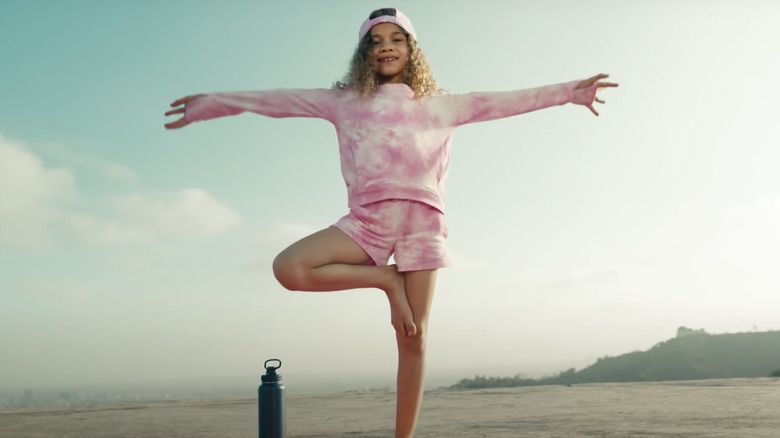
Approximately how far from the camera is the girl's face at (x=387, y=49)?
353 cm

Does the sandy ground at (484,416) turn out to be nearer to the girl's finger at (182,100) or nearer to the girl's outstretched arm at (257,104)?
the girl's outstretched arm at (257,104)

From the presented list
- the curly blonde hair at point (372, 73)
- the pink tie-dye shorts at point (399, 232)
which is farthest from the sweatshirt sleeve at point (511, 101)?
the pink tie-dye shorts at point (399, 232)

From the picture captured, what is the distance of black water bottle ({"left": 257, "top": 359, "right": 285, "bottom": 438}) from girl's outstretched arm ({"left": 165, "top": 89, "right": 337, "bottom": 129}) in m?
1.23

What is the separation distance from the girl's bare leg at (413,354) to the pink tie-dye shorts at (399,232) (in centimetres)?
8

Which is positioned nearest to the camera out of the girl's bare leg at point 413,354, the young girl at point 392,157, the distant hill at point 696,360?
the young girl at point 392,157

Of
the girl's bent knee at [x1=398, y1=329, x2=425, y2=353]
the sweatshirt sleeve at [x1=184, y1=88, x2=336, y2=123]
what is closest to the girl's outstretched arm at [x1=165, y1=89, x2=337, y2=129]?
the sweatshirt sleeve at [x1=184, y1=88, x2=336, y2=123]

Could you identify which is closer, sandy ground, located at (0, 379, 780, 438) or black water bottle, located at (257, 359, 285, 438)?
black water bottle, located at (257, 359, 285, 438)

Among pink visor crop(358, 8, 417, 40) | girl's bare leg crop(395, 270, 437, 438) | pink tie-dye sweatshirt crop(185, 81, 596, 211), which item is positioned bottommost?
girl's bare leg crop(395, 270, 437, 438)

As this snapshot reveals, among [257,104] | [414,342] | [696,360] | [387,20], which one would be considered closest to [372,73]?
[387,20]

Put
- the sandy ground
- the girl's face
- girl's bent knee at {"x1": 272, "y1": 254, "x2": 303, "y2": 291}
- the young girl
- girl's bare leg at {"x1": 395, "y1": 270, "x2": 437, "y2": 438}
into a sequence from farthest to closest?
the sandy ground
the girl's face
girl's bare leg at {"x1": 395, "y1": 270, "x2": 437, "y2": 438}
the young girl
girl's bent knee at {"x1": 272, "y1": 254, "x2": 303, "y2": 291}

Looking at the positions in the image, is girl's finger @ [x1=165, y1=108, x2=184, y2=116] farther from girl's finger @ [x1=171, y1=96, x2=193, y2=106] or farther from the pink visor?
the pink visor

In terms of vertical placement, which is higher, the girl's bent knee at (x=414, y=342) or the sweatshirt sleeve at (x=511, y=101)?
the sweatshirt sleeve at (x=511, y=101)

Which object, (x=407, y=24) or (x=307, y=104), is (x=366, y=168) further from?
(x=407, y=24)

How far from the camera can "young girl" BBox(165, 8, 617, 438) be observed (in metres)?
3.30
